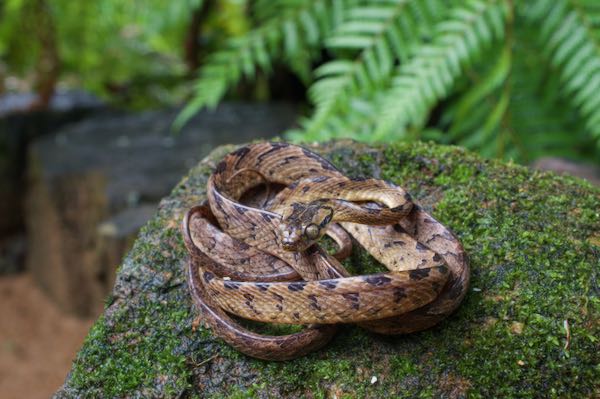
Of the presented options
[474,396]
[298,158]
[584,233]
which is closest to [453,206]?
[584,233]

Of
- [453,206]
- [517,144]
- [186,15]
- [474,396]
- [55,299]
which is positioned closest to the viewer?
[474,396]

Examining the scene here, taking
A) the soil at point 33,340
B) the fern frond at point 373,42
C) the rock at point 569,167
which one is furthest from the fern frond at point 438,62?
the soil at point 33,340

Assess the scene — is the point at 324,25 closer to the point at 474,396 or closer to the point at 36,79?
the point at 474,396

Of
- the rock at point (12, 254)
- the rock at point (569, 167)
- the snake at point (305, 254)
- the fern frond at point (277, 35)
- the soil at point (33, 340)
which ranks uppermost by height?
the snake at point (305, 254)

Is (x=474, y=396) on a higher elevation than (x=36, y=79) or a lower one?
higher

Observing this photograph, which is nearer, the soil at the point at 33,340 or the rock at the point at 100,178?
the rock at the point at 100,178

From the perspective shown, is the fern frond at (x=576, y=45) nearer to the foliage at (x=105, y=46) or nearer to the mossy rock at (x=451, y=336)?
the mossy rock at (x=451, y=336)

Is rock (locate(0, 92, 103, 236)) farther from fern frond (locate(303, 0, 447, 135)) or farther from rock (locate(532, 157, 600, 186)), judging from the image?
rock (locate(532, 157, 600, 186))

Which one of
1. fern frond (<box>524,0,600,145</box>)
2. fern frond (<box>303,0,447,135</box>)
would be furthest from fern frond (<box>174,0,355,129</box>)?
fern frond (<box>524,0,600,145</box>)
